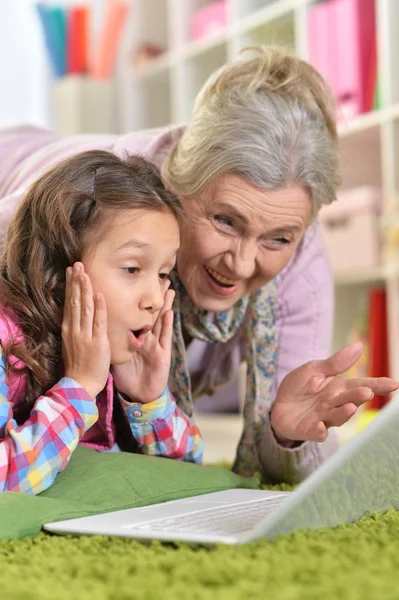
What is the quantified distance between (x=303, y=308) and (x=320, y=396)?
37 centimetres

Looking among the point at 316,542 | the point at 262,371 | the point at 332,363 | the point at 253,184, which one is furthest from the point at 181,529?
the point at 262,371

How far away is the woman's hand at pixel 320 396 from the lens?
1.20 m

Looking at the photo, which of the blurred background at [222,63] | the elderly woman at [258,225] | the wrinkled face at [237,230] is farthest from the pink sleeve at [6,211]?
the blurred background at [222,63]

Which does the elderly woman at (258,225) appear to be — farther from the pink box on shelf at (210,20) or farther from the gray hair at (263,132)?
the pink box on shelf at (210,20)

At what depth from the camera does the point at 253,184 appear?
1.34m

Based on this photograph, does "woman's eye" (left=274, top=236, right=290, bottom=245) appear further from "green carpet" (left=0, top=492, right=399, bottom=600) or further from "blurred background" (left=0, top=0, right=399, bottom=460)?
"blurred background" (left=0, top=0, right=399, bottom=460)

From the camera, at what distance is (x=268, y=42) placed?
2.93 metres

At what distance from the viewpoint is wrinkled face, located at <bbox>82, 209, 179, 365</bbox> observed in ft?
3.73

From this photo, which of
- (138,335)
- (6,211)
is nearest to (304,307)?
(138,335)

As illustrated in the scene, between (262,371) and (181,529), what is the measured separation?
29.2 inches

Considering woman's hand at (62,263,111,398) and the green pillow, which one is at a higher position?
woman's hand at (62,263,111,398)

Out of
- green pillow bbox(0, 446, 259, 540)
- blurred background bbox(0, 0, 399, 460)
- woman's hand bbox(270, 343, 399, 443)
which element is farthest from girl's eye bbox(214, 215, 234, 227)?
blurred background bbox(0, 0, 399, 460)

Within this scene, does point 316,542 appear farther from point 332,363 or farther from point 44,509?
point 332,363

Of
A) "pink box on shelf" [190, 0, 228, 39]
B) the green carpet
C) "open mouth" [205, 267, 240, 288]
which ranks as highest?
"pink box on shelf" [190, 0, 228, 39]
